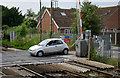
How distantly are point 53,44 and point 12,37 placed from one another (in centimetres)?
1468

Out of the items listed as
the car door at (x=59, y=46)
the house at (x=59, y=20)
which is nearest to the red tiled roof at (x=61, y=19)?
the house at (x=59, y=20)

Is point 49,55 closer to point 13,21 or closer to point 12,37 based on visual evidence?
point 12,37

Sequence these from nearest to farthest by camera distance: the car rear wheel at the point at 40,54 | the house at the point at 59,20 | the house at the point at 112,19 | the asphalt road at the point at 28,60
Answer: the asphalt road at the point at 28,60
the car rear wheel at the point at 40,54
the house at the point at 59,20
the house at the point at 112,19

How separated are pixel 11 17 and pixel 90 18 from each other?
25.9m

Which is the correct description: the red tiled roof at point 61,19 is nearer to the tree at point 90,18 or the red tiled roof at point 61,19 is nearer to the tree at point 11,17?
the tree at point 11,17

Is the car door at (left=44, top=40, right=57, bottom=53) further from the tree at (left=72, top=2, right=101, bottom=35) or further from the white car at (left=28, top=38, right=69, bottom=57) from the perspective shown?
the tree at (left=72, top=2, right=101, bottom=35)

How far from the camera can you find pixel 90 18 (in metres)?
24.3

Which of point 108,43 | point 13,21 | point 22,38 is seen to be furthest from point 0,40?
point 108,43

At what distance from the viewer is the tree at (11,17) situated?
44.7m

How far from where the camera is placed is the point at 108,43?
51.9ft

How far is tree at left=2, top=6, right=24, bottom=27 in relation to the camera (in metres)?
44.7

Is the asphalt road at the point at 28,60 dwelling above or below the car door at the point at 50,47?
below

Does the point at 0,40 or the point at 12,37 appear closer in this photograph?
the point at 12,37

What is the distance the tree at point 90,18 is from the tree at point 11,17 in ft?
78.7
